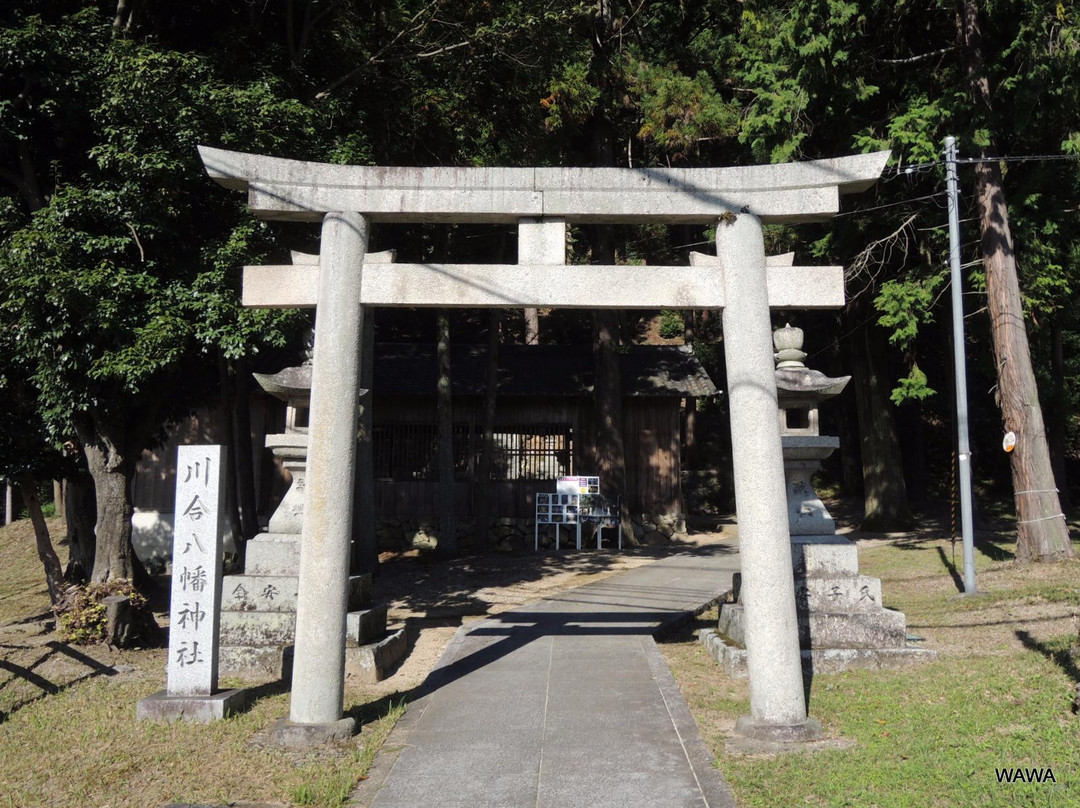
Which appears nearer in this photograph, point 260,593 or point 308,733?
point 308,733

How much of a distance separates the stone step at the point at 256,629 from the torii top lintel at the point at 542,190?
411 cm

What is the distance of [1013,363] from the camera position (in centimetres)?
1270

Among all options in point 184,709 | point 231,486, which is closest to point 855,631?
A: point 184,709

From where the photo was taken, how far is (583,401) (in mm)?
20594

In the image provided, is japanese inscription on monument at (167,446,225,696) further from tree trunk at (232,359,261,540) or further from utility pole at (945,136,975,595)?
utility pole at (945,136,975,595)

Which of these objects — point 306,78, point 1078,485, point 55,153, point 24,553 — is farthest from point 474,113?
point 1078,485

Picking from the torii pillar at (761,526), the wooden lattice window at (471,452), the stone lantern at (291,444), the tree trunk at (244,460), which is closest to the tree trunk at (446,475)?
the wooden lattice window at (471,452)

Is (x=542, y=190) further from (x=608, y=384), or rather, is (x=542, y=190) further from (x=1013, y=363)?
(x=608, y=384)

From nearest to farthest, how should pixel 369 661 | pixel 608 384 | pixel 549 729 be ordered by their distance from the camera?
pixel 549 729
pixel 369 661
pixel 608 384

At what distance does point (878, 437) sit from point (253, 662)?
612 inches

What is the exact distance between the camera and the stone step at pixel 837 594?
8062mm

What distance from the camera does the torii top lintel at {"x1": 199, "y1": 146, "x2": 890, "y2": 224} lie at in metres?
6.65

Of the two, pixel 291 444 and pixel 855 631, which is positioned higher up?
pixel 291 444

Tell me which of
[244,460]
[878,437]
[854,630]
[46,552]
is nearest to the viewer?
[854,630]
